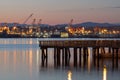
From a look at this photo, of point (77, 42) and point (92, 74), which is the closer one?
point (92, 74)

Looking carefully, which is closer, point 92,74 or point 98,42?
point 92,74

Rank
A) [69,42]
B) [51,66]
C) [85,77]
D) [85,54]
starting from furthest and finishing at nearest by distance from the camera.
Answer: [85,54] → [69,42] → [51,66] → [85,77]

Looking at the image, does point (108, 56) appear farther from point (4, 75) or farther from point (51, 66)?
point (4, 75)

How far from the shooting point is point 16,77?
57.0 metres

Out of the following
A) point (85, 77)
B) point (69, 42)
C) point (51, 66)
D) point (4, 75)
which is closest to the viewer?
point (85, 77)

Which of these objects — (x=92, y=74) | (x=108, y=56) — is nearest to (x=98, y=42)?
(x=108, y=56)

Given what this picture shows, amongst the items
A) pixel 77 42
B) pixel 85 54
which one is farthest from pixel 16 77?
pixel 85 54

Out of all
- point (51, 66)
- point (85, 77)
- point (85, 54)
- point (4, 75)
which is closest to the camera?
point (85, 77)

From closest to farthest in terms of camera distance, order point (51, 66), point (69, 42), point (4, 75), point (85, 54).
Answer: point (4, 75) < point (51, 66) < point (69, 42) < point (85, 54)

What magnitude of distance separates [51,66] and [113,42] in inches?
414

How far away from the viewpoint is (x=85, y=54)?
78000 mm

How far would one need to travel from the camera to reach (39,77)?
2195 inches

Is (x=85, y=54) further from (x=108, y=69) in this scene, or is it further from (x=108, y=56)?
(x=108, y=69)

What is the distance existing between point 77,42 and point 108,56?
9198mm
